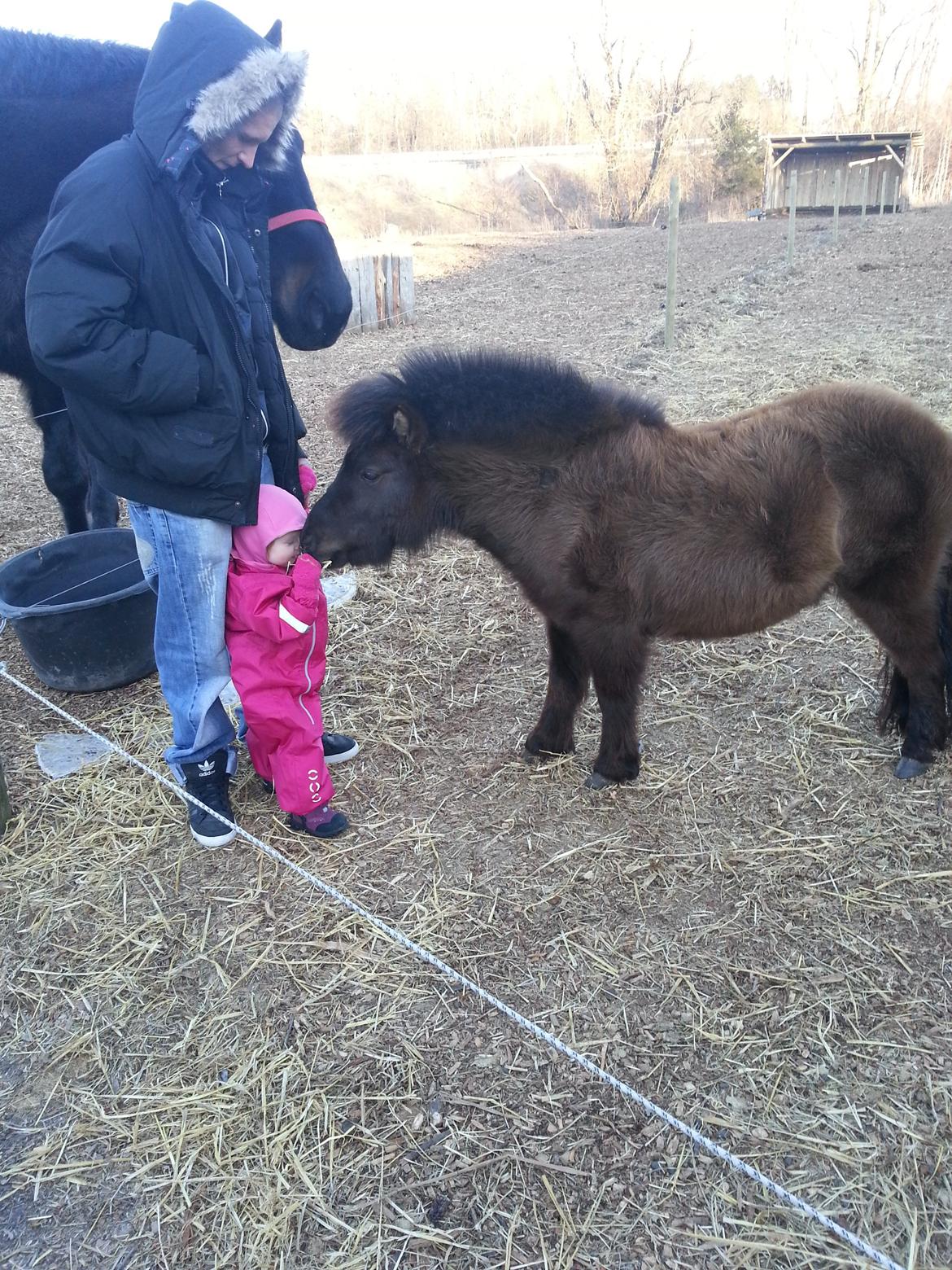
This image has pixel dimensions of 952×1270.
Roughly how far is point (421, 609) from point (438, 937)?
8.15 feet

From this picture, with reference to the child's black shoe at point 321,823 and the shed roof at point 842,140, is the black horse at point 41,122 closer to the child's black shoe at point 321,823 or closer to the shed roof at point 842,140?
the child's black shoe at point 321,823

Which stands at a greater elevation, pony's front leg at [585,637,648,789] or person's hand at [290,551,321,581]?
person's hand at [290,551,321,581]

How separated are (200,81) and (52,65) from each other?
2451mm

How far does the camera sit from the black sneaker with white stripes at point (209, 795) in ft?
10.4

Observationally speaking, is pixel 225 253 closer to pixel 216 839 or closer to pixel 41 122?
pixel 216 839

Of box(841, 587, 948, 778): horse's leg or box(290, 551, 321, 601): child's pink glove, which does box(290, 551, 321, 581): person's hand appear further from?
box(841, 587, 948, 778): horse's leg

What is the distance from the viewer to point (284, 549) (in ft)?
9.68

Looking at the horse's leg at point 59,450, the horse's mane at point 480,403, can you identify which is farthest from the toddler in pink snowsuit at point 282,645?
the horse's leg at point 59,450

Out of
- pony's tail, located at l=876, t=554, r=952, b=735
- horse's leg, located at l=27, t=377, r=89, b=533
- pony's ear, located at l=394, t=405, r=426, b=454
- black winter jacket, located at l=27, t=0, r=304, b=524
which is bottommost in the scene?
pony's tail, located at l=876, t=554, r=952, b=735

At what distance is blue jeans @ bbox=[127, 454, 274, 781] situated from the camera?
276 centimetres

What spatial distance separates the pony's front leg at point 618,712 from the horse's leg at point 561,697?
0.64ft

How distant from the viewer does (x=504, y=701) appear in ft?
13.5

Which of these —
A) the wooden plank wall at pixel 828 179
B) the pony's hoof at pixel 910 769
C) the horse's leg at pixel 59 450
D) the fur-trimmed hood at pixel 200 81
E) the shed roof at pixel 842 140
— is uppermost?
the shed roof at pixel 842 140

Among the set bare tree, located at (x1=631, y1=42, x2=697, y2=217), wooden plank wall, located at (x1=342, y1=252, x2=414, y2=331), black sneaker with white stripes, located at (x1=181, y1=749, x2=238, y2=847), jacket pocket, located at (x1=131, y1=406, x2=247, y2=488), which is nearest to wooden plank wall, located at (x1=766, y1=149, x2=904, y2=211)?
bare tree, located at (x1=631, y1=42, x2=697, y2=217)
